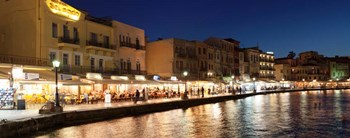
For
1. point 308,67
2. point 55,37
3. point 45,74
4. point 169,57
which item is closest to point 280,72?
point 308,67

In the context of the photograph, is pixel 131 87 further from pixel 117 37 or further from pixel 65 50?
pixel 65 50

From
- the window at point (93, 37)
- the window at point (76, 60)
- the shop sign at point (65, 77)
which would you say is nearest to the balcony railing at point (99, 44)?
the window at point (93, 37)

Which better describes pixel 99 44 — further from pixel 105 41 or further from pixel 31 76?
pixel 31 76

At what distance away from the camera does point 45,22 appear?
1325 inches

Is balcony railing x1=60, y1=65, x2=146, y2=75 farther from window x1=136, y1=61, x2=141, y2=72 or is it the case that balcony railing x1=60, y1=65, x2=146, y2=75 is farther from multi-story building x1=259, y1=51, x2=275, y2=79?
multi-story building x1=259, y1=51, x2=275, y2=79

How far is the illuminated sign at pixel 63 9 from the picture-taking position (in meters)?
34.3

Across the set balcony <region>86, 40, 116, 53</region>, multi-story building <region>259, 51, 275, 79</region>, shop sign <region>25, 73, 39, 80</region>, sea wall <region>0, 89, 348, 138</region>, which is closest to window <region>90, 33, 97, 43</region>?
balcony <region>86, 40, 116, 53</region>

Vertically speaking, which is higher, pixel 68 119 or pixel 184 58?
pixel 184 58

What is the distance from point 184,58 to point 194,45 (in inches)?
192

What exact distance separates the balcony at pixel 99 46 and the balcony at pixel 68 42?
156cm

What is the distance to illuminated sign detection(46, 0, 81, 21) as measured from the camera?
34.3 meters

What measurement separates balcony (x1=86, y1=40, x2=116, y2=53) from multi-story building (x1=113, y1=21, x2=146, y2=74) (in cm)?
198

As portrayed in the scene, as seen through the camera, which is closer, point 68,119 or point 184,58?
point 68,119

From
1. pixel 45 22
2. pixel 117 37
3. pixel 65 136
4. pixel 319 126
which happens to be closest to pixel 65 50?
pixel 45 22
